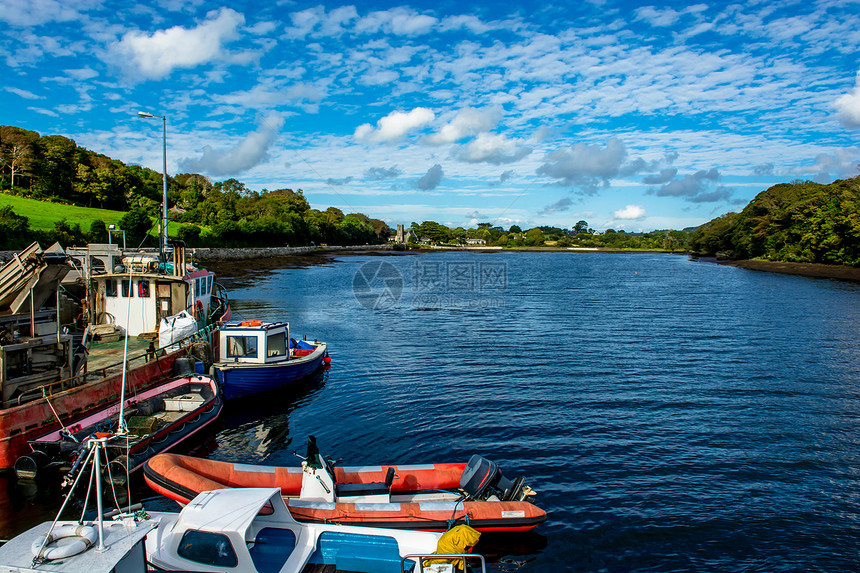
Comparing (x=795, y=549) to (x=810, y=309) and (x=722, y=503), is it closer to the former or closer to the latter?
(x=722, y=503)

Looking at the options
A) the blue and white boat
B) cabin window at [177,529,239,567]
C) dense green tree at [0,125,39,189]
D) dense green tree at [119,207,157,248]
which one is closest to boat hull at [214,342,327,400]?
the blue and white boat

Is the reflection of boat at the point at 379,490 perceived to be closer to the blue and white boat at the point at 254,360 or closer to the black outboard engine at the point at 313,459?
the black outboard engine at the point at 313,459

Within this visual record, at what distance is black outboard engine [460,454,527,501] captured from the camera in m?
13.0

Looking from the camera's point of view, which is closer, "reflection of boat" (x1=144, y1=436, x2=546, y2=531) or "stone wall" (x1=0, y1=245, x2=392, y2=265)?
"reflection of boat" (x1=144, y1=436, x2=546, y2=531)

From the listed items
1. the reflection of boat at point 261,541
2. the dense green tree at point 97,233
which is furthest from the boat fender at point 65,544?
the dense green tree at point 97,233

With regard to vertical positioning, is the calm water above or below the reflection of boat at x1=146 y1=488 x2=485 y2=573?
below

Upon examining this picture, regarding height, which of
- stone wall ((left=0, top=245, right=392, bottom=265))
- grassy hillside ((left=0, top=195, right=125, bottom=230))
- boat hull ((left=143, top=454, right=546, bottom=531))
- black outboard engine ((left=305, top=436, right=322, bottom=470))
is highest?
grassy hillside ((left=0, top=195, right=125, bottom=230))

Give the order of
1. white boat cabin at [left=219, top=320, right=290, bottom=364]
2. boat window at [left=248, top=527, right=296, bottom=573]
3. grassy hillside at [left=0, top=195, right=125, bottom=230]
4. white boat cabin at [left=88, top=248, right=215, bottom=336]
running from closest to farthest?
boat window at [left=248, top=527, right=296, bottom=573] → white boat cabin at [left=219, top=320, right=290, bottom=364] → white boat cabin at [left=88, top=248, right=215, bottom=336] → grassy hillside at [left=0, top=195, right=125, bottom=230]

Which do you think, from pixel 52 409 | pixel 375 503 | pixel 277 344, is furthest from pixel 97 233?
pixel 375 503

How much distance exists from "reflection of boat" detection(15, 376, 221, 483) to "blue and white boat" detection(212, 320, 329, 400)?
1566 mm

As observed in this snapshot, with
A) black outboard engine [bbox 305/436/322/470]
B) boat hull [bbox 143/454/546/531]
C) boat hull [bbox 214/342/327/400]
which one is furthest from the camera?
boat hull [bbox 214/342/327/400]

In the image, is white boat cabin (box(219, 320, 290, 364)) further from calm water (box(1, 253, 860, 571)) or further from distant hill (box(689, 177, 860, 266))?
distant hill (box(689, 177, 860, 266))

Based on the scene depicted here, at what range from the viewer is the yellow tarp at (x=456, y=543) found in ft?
33.2

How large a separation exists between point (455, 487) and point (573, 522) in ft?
11.2
